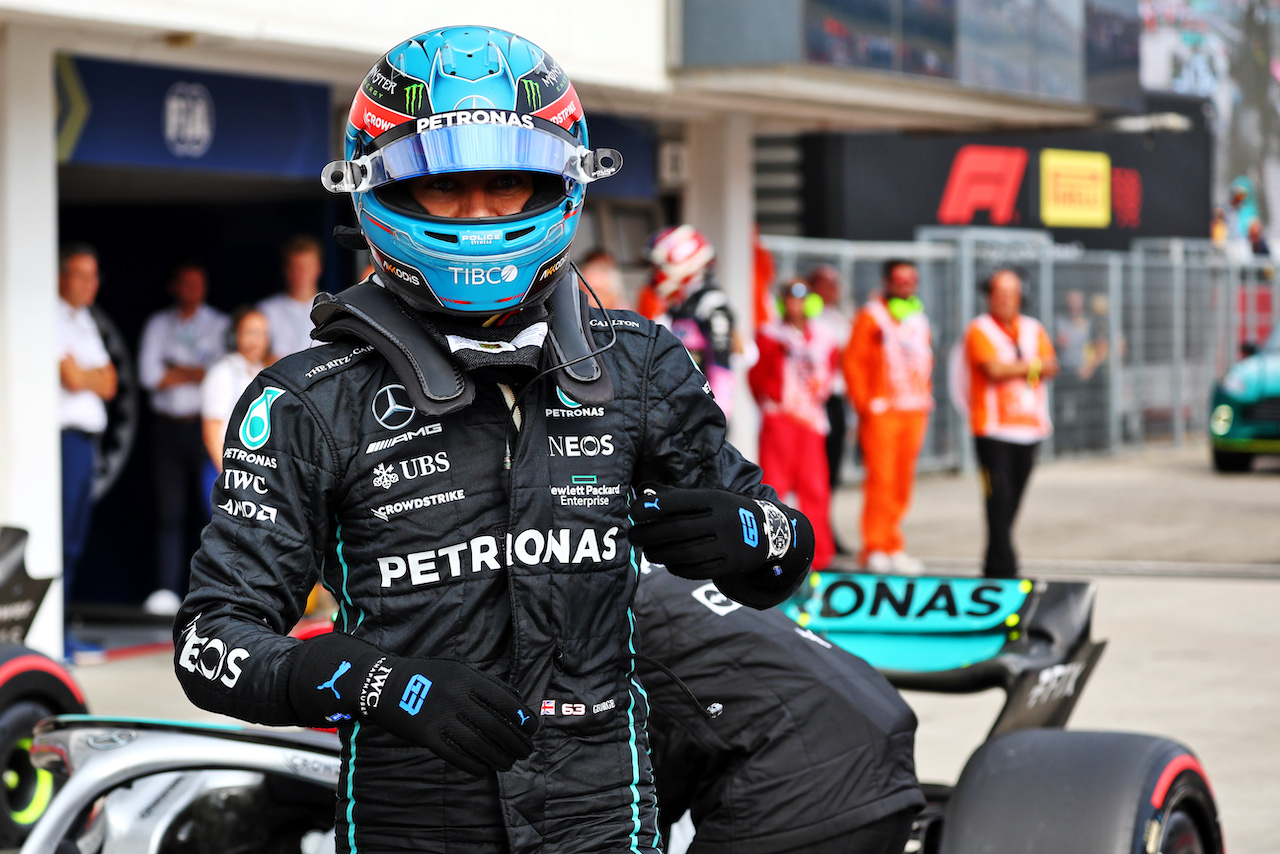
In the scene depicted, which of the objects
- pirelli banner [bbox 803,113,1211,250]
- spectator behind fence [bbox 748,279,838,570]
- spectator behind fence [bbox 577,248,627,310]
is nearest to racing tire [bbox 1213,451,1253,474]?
pirelli banner [bbox 803,113,1211,250]

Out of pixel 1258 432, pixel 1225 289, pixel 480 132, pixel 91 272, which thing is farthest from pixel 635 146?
pixel 1225 289

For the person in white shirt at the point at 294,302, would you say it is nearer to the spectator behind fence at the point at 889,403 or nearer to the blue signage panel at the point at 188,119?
the blue signage panel at the point at 188,119


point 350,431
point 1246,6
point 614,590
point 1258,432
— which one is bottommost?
point 1258,432

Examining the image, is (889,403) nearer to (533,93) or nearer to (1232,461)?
(1232,461)

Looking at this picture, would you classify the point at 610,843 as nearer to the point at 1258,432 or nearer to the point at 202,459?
the point at 202,459

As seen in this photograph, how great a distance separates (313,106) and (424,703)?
7.67 m

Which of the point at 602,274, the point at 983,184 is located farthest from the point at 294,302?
the point at 983,184

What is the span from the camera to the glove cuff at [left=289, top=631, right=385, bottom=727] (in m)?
1.93

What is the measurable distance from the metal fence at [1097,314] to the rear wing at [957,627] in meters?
11.4

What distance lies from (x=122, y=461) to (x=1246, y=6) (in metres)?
26.4

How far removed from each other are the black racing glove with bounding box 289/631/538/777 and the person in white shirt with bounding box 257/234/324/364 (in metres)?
7.17

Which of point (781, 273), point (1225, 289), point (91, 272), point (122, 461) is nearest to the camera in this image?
point (91, 272)

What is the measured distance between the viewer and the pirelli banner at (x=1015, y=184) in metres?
19.3

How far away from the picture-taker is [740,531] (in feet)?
7.21
